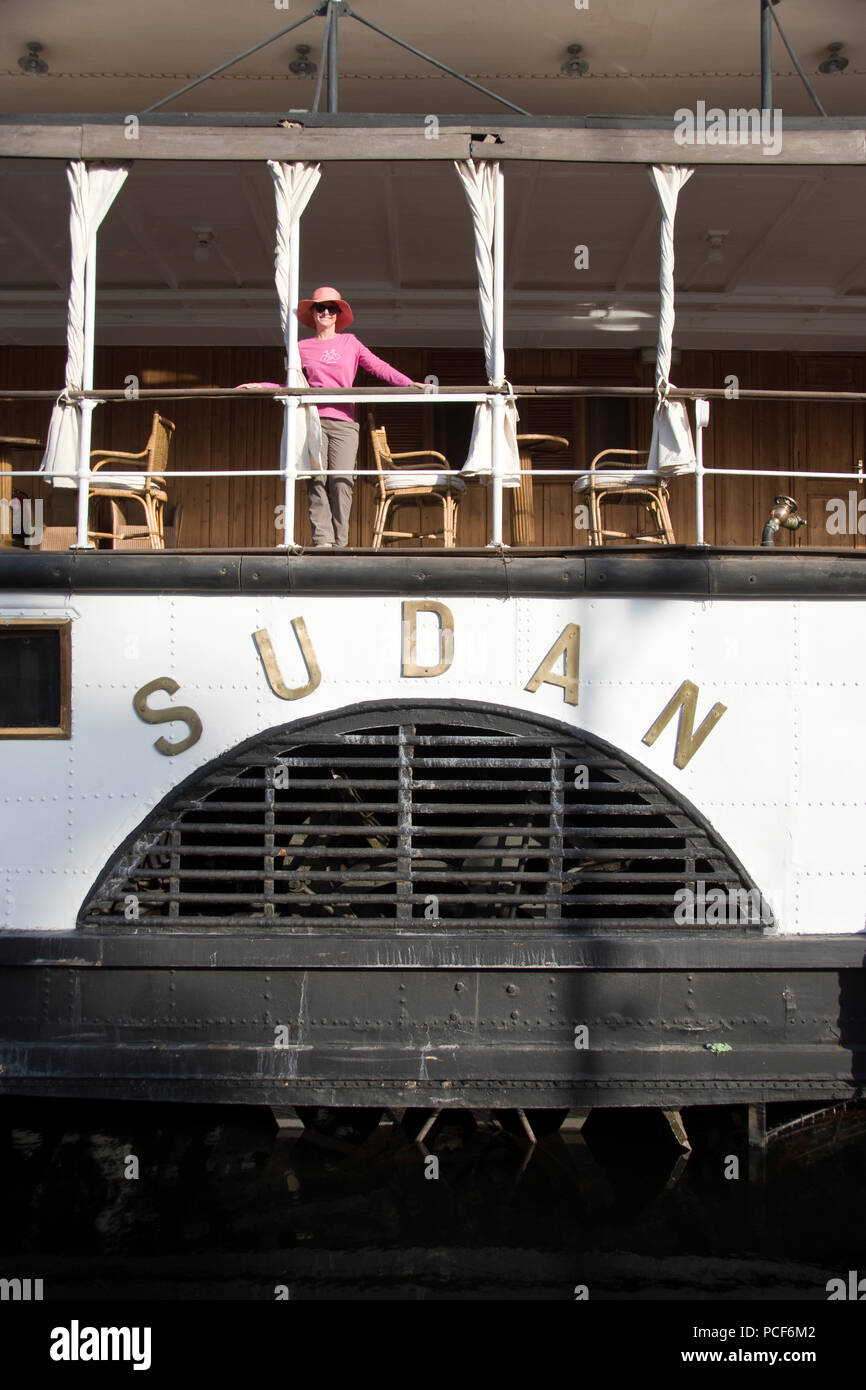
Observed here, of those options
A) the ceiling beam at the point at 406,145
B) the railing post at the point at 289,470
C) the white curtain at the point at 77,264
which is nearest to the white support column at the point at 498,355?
the ceiling beam at the point at 406,145

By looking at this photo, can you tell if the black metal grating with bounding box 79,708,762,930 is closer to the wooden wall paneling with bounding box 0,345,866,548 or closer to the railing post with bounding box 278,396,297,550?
the railing post with bounding box 278,396,297,550

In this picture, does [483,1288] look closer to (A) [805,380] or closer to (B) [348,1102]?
(B) [348,1102]

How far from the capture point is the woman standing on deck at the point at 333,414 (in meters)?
5.11

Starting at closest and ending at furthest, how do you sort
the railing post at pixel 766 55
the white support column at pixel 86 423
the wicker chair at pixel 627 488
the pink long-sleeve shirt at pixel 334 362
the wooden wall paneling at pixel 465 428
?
1. the white support column at pixel 86 423
2. the wicker chair at pixel 627 488
3. the pink long-sleeve shirt at pixel 334 362
4. the railing post at pixel 766 55
5. the wooden wall paneling at pixel 465 428

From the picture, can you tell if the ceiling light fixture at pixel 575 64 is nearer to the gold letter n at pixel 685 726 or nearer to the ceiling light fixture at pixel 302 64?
the ceiling light fixture at pixel 302 64

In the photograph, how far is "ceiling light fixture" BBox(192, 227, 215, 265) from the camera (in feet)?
21.1

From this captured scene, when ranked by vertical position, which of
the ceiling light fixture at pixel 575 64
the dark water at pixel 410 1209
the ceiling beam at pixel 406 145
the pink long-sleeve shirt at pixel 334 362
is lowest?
the dark water at pixel 410 1209

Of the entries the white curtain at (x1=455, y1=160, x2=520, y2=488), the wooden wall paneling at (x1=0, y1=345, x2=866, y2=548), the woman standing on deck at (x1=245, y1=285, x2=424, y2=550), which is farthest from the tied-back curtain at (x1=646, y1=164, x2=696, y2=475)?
the wooden wall paneling at (x1=0, y1=345, x2=866, y2=548)

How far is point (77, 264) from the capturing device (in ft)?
15.6

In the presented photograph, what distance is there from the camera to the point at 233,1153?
199 inches

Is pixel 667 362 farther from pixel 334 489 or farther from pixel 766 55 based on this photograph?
pixel 766 55

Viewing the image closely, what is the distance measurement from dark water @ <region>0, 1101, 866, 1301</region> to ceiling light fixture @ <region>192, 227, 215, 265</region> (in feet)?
16.7

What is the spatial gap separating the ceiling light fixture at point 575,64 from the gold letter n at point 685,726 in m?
4.83
